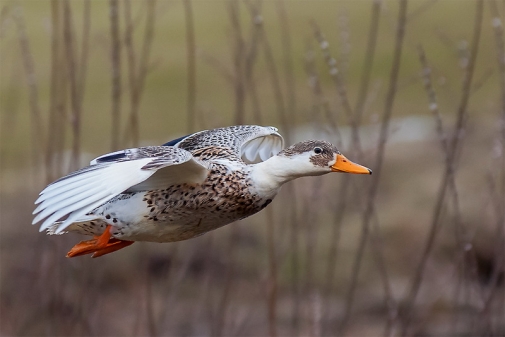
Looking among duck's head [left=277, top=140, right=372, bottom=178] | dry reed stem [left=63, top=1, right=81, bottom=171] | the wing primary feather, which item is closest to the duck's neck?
duck's head [left=277, top=140, right=372, bottom=178]

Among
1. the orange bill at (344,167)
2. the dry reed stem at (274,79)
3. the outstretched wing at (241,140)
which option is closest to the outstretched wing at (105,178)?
the orange bill at (344,167)

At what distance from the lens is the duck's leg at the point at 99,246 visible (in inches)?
97.3

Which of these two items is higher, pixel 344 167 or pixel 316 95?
pixel 316 95

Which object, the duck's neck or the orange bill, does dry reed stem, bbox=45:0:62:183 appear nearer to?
the duck's neck

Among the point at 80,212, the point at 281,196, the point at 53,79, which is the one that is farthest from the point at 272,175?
the point at 281,196

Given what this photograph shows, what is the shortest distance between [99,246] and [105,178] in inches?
15.1

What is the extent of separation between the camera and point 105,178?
2180 mm

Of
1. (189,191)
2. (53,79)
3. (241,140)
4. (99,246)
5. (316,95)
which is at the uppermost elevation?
(53,79)

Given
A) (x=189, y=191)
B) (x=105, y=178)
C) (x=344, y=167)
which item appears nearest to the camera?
(x=105, y=178)

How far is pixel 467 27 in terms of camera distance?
11.7 meters

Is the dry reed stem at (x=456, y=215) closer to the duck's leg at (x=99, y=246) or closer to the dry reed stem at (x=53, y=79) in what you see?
the duck's leg at (x=99, y=246)

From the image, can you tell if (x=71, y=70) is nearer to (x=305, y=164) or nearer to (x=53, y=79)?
(x=53, y=79)

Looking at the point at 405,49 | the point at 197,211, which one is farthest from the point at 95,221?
the point at 405,49

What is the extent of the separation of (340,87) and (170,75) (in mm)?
7318
